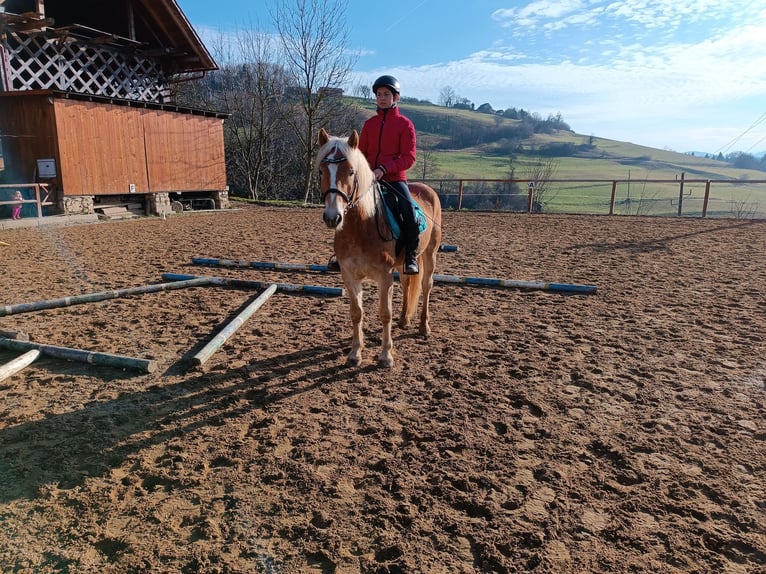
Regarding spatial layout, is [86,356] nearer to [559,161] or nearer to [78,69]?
[78,69]

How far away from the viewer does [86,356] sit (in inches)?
168

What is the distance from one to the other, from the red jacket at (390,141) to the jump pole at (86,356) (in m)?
2.83

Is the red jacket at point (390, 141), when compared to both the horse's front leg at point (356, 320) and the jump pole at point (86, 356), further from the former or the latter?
the jump pole at point (86, 356)

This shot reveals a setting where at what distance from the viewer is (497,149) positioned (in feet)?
234

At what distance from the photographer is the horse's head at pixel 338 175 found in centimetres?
356

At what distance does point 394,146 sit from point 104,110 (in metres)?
15.6

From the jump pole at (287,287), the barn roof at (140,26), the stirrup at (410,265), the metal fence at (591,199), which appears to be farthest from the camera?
the metal fence at (591,199)

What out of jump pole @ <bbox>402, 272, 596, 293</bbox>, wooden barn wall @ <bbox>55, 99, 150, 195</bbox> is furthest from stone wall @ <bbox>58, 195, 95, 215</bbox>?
jump pole @ <bbox>402, 272, 596, 293</bbox>

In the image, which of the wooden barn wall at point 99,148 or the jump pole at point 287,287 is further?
the wooden barn wall at point 99,148

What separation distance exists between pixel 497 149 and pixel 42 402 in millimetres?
73917

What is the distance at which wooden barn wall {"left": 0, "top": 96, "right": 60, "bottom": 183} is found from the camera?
48.1ft

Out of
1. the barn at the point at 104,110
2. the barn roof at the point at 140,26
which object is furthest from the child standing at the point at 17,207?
the barn roof at the point at 140,26

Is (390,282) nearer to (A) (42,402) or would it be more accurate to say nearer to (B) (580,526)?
(B) (580,526)

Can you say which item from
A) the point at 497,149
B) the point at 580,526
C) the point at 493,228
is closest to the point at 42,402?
the point at 580,526
